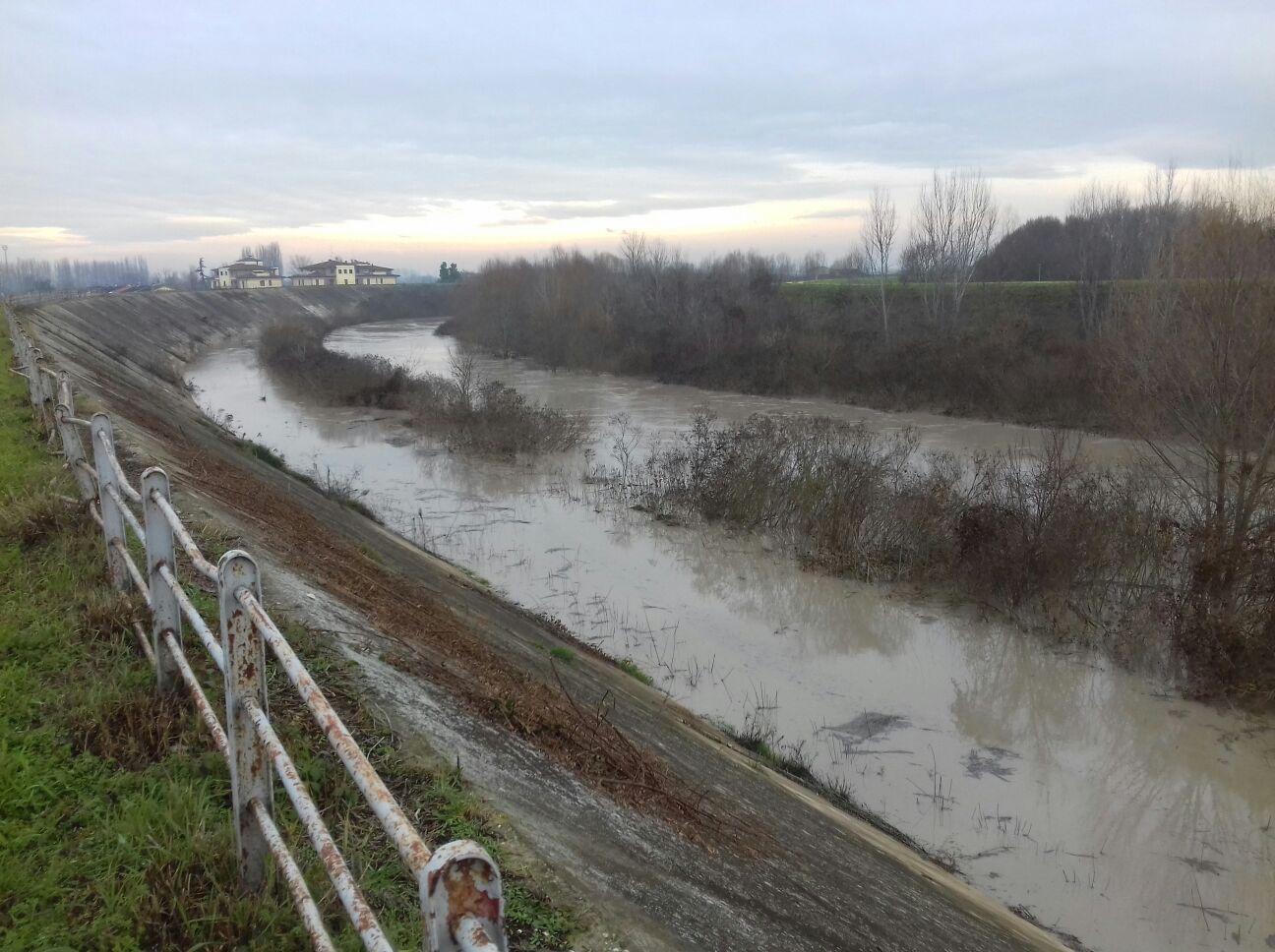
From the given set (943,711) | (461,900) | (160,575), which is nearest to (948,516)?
(943,711)

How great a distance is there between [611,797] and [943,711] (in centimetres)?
755

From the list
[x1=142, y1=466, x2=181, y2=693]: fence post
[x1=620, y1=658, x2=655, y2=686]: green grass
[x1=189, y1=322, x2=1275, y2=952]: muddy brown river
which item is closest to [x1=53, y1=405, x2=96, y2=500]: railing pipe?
[x1=142, y1=466, x2=181, y2=693]: fence post

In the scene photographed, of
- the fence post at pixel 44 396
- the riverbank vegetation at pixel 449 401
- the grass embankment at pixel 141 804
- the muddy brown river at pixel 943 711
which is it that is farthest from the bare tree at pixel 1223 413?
the riverbank vegetation at pixel 449 401

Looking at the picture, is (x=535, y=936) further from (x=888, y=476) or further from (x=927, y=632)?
(x=888, y=476)

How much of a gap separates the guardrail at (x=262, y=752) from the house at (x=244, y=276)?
13632 cm

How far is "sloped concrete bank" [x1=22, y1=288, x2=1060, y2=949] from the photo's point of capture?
412 cm

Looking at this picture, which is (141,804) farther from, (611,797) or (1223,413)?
(1223,413)

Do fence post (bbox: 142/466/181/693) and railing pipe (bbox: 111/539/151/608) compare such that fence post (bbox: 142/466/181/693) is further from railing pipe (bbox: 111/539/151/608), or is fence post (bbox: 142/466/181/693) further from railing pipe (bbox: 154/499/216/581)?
railing pipe (bbox: 111/539/151/608)

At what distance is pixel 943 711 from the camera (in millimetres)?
11273

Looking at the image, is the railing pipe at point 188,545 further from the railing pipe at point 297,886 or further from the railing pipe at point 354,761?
the railing pipe at point 297,886

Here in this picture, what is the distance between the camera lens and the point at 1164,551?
543 inches

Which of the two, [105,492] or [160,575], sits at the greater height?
[105,492]

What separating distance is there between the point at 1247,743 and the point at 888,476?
10.1 metres

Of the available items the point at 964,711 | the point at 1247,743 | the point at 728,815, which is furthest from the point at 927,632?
the point at 728,815
